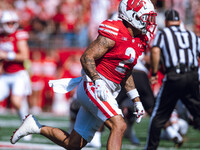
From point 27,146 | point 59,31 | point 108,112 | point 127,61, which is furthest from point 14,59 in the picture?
point 59,31

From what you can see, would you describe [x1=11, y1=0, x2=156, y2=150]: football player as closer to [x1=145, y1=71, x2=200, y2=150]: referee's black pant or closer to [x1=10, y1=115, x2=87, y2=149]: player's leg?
[x1=10, y1=115, x2=87, y2=149]: player's leg

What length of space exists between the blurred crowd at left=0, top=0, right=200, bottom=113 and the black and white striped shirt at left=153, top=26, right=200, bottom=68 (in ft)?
20.5

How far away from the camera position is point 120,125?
3637 mm

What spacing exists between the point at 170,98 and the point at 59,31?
31.8 feet

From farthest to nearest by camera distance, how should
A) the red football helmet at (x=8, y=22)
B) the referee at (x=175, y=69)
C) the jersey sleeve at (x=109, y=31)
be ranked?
the red football helmet at (x=8, y=22) < the referee at (x=175, y=69) < the jersey sleeve at (x=109, y=31)

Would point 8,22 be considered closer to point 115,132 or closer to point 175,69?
point 175,69

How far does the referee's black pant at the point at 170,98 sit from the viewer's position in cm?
508

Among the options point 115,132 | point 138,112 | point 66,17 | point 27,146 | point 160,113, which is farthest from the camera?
point 66,17

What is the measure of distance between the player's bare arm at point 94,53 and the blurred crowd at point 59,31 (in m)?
8.07

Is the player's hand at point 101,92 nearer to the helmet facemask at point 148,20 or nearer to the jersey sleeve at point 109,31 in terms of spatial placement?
the jersey sleeve at point 109,31

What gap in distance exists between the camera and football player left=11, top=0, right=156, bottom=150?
364 cm

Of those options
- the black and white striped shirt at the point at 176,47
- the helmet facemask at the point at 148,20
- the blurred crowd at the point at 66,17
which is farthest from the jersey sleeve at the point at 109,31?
the blurred crowd at the point at 66,17

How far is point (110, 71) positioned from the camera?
3.87 metres

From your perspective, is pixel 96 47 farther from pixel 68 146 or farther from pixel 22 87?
pixel 22 87
